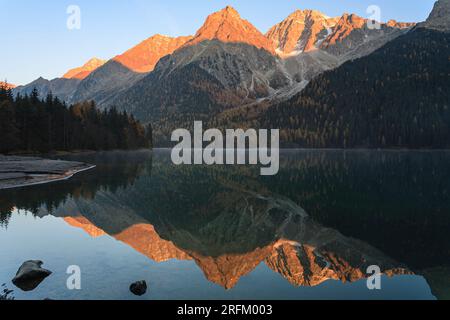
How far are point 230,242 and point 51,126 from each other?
12404cm

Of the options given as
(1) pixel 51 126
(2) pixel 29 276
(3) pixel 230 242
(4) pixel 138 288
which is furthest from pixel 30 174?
(1) pixel 51 126

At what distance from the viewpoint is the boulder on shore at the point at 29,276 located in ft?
60.7

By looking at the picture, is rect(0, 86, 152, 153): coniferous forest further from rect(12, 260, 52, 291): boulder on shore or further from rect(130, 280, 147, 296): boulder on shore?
rect(130, 280, 147, 296): boulder on shore

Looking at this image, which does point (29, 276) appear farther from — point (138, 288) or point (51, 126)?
point (51, 126)

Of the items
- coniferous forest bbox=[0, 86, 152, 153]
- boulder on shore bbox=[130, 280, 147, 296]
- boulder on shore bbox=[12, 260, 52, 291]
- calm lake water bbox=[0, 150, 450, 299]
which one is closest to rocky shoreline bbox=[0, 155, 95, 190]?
calm lake water bbox=[0, 150, 450, 299]

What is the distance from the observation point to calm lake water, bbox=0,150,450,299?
65.1ft

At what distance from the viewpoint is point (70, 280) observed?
19.7 metres

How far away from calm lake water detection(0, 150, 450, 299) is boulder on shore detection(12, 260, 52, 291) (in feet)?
1.74

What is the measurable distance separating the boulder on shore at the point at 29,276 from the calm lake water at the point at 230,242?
1.74ft

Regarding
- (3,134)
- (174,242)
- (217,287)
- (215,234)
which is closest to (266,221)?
(215,234)

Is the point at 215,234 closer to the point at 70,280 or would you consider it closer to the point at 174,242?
the point at 174,242

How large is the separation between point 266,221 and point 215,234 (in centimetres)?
729

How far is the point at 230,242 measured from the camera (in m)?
30.2

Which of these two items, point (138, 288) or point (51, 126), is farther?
point (51, 126)
